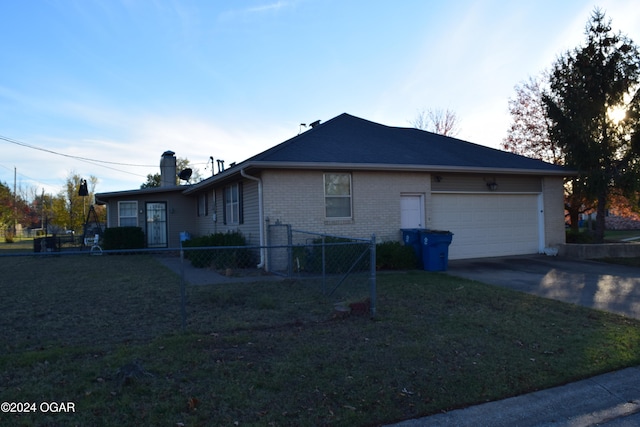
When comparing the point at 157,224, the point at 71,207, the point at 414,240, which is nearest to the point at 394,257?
the point at 414,240

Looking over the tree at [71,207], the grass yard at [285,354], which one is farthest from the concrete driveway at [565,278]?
the tree at [71,207]

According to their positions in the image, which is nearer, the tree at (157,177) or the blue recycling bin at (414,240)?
the blue recycling bin at (414,240)

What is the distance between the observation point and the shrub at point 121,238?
1916cm

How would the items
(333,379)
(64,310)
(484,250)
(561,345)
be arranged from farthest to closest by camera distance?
1. (484,250)
2. (64,310)
3. (561,345)
4. (333,379)

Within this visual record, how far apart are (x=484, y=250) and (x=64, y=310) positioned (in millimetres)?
11984

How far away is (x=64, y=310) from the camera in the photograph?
752cm

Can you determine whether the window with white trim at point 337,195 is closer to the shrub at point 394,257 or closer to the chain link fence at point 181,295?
the chain link fence at point 181,295

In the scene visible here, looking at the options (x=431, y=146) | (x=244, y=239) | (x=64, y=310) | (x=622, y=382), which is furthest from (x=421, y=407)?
(x=431, y=146)

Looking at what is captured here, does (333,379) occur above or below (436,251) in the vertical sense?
below

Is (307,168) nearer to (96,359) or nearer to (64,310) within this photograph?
(64,310)

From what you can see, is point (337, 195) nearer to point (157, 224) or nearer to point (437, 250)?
point (437, 250)

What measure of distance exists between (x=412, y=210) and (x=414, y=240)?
1496 millimetres

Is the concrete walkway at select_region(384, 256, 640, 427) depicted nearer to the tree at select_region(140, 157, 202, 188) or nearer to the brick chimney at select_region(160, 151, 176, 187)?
the brick chimney at select_region(160, 151, 176, 187)

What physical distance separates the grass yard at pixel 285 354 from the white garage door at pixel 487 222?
18.4 feet
